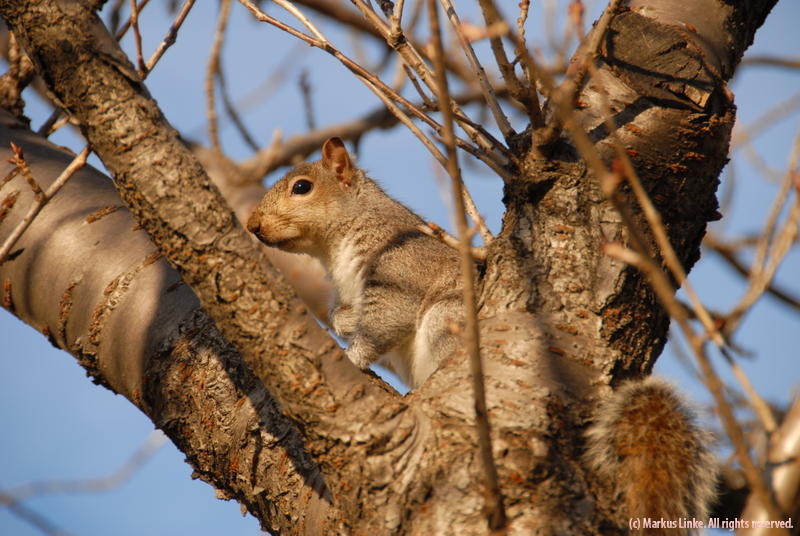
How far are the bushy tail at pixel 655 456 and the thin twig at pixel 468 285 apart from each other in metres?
0.45

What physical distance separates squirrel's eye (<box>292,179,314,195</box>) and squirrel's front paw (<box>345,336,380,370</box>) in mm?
929

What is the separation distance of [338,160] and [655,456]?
255cm

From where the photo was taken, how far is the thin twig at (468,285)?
1141 mm

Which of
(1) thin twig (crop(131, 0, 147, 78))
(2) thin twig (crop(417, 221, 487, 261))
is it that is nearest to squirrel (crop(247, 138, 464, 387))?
(2) thin twig (crop(417, 221, 487, 261))

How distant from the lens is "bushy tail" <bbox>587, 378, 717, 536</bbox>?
181cm

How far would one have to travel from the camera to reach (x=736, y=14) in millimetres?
2479

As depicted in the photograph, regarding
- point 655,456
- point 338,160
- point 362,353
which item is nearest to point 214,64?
point 338,160

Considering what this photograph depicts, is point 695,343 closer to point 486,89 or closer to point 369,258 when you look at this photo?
point 486,89

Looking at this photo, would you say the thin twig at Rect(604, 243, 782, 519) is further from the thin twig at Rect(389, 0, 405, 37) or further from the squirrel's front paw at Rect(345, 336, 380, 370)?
the squirrel's front paw at Rect(345, 336, 380, 370)

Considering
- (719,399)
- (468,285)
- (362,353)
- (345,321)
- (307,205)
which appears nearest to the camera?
(719,399)

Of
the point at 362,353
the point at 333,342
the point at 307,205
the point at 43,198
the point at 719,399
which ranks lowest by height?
the point at 719,399

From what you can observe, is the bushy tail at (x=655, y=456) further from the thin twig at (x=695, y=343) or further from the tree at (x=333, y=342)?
the thin twig at (x=695, y=343)

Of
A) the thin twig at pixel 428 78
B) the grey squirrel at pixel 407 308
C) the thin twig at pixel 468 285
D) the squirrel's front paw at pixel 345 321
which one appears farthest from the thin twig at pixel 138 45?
the squirrel's front paw at pixel 345 321

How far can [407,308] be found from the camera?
11.1 feet
